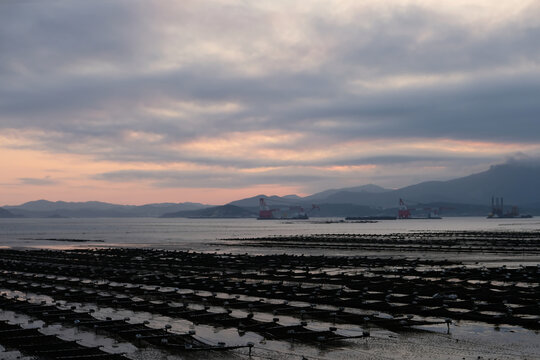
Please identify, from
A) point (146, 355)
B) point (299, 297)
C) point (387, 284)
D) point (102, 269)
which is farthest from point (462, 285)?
point (102, 269)

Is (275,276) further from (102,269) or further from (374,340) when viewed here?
(374,340)

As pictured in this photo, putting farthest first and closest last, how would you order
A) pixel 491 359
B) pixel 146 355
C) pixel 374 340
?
pixel 374 340 < pixel 146 355 < pixel 491 359

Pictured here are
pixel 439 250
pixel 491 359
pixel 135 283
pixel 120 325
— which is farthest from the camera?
pixel 439 250

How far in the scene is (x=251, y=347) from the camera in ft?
50.7

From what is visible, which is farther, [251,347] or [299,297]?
[299,297]

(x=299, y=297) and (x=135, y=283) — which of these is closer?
(x=299, y=297)

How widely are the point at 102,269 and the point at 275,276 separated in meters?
15.0

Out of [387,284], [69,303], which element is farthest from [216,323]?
[387,284]

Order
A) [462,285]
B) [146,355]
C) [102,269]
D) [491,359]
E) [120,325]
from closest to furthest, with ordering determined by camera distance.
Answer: [491,359], [146,355], [120,325], [462,285], [102,269]

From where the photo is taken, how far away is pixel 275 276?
35.1m

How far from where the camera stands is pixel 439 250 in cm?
6375

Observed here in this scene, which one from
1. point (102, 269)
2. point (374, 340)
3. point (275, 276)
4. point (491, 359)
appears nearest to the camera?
point (491, 359)

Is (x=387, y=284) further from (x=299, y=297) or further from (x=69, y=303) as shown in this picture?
(x=69, y=303)

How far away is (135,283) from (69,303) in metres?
7.86
